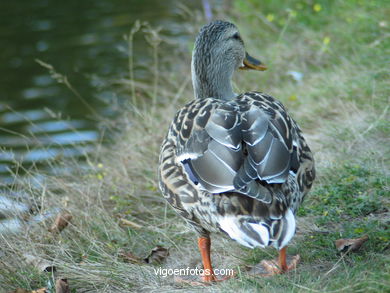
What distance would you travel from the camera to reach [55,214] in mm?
4957

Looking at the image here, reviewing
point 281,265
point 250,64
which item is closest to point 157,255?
point 281,265

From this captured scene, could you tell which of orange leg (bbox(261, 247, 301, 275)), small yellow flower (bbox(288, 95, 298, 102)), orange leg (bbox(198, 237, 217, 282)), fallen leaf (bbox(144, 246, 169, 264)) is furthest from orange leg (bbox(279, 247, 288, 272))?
small yellow flower (bbox(288, 95, 298, 102))

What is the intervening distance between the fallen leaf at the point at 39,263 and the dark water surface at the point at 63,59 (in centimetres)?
308

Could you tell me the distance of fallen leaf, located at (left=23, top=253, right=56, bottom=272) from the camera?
415cm

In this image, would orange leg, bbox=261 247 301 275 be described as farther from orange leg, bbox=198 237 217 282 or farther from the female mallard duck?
orange leg, bbox=198 237 217 282

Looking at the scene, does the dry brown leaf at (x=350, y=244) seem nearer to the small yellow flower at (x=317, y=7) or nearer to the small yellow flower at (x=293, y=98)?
the small yellow flower at (x=293, y=98)

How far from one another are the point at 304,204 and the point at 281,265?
0.92 m

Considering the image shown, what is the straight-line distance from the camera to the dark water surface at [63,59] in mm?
8969

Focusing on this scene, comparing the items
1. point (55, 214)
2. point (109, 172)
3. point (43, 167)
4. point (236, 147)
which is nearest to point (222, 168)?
point (236, 147)

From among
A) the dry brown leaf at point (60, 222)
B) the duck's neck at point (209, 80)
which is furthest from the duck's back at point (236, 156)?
the dry brown leaf at point (60, 222)

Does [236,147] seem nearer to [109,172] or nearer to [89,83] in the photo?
[109,172]

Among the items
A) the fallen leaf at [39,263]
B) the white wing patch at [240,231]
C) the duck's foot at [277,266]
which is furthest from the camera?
the fallen leaf at [39,263]

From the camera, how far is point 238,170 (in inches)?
131

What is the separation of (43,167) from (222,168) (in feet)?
13.5
